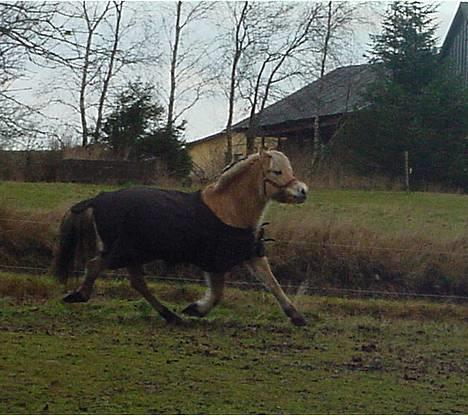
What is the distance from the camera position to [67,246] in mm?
10328

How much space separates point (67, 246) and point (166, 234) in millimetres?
1249

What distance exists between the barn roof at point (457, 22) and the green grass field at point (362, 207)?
44.1 feet

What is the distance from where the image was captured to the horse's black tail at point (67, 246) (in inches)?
404

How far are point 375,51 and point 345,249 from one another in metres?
15.9

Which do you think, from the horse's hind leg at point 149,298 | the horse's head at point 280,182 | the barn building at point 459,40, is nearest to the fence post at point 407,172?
the barn building at point 459,40

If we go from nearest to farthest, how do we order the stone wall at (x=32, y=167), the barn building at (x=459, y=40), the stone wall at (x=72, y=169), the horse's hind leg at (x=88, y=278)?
the horse's hind leg at (x=88, y=278), the stone wall at (x=72, y=169), the stone wall at (x=32, y=167), the barn building at (x=459, y=40)

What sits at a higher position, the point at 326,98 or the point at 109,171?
the point at 326,98

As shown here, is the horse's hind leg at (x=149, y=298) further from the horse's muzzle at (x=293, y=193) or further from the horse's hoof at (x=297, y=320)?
the horse's muzzle at (x=293, y=193)

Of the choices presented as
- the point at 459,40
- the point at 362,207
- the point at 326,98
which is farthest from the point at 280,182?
the point at 459,40

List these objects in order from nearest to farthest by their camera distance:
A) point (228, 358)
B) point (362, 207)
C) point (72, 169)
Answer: point (228, 358), point (362, 207), point (72, 169)

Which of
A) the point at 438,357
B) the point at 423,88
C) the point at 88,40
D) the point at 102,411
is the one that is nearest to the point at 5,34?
the point at 88,40

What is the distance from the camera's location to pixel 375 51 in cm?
2869

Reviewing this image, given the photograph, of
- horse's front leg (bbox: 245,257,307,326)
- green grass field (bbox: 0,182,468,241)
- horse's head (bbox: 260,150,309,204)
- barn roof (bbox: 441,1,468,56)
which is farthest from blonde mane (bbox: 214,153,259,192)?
barn roof (bbox: 441,1,468,56)

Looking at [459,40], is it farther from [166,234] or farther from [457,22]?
[166,234]
